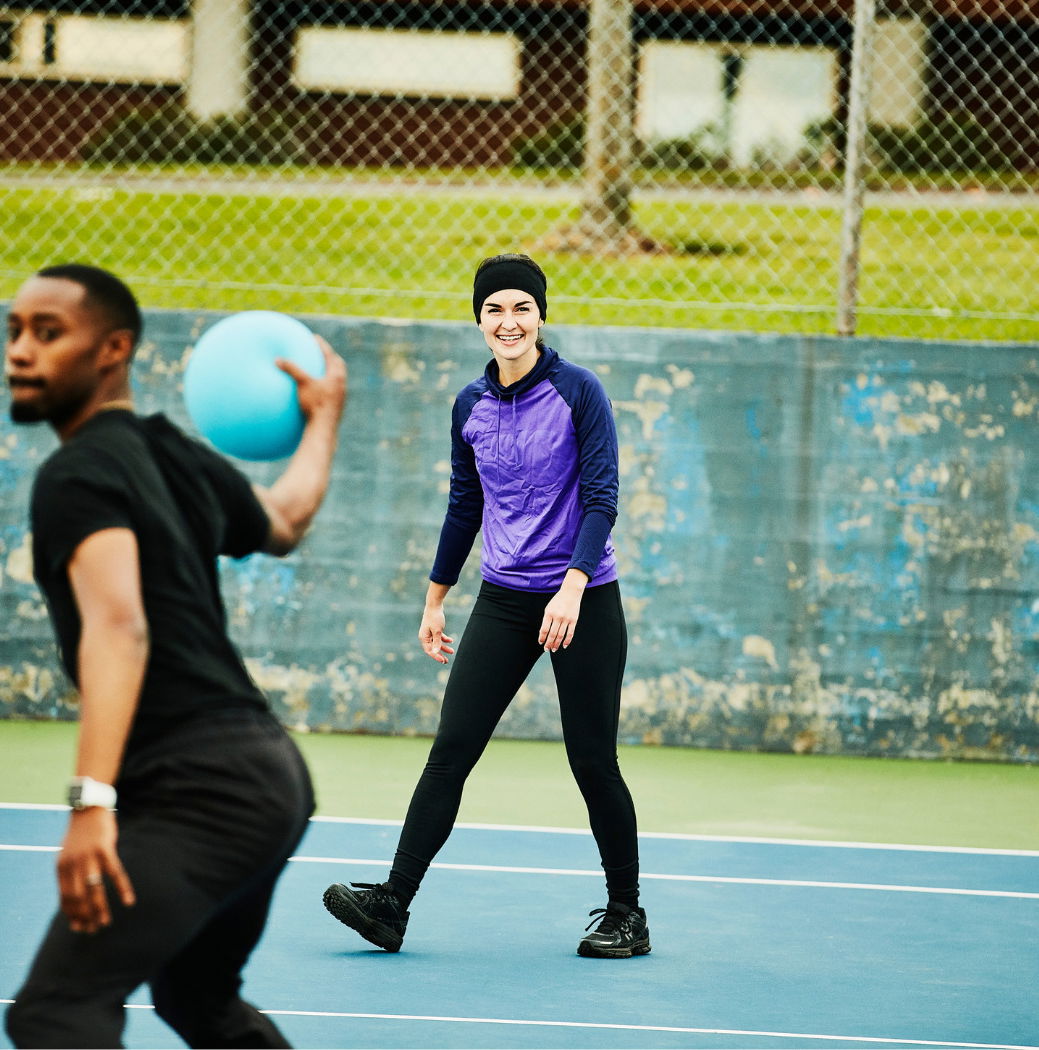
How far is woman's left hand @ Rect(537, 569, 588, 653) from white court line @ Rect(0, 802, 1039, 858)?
2117mm

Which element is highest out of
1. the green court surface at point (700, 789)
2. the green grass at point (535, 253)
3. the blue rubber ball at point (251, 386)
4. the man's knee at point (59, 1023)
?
the green grass at point (535, 253)

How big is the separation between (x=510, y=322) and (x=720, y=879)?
2.34 metres

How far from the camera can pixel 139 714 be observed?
9.77 ft

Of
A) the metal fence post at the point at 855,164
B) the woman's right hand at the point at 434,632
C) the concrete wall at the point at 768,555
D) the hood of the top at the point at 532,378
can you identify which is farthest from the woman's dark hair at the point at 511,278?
the metal fence post at the point at 855,164

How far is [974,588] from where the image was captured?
8734 mm

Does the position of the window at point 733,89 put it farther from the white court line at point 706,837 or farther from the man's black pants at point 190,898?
the man's black pants at point 190,898

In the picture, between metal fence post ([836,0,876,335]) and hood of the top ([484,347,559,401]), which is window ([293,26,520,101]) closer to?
metal fence post ([836,0,876,335])

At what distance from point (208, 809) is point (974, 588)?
21.1 feet

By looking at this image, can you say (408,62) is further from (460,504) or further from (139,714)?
(139,714)

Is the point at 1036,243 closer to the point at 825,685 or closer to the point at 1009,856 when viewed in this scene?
the point at 825,685

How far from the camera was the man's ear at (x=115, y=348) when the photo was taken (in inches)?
120

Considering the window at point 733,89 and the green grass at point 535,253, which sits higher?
the window at point 733,89

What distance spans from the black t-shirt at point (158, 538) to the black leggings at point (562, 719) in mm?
2333

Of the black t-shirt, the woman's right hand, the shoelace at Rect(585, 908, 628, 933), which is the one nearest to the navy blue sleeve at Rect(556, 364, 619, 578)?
the woman's right hand
